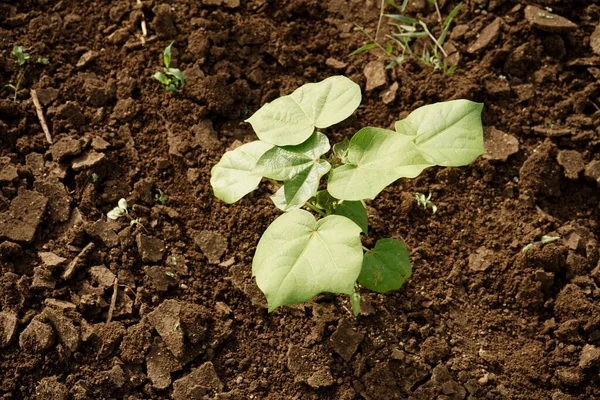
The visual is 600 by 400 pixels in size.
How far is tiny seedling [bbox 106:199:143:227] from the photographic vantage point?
7.83ft

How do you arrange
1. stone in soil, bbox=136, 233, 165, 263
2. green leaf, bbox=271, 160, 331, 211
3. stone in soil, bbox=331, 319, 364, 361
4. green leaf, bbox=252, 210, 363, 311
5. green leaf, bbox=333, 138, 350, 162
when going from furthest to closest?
stone in soil, bbox=136, 233, 165, 263, stone in soil, bbox=331, 319, 364, 361, green leaf, bbox=333, 138, 350, 162, green leaf, bbox=271, 160, 331, 211, green leaf, bbox=252, 210, 363, 311

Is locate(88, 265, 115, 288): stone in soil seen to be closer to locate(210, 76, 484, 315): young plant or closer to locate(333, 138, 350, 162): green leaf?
locate(210, 76, 484, 315): young plant

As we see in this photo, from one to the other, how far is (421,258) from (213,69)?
4.12 feet

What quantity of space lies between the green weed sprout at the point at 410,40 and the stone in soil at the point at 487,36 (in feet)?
0.45

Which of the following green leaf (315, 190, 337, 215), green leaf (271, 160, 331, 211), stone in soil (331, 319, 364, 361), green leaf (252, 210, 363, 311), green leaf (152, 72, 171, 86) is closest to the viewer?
green leaf (252, 210, 363, 311)

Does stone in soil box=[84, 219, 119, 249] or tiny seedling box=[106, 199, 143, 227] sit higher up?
tiny seedling box=[106, 199, 143, 227]

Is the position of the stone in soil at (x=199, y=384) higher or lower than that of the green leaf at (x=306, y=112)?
lower

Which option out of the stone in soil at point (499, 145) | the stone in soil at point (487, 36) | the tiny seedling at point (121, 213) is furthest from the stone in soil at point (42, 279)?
the stone in soil at point (487, 36)

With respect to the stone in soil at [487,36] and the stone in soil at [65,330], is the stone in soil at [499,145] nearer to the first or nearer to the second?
the stone in soil at [487,36]

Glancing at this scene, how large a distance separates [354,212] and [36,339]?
121 cm

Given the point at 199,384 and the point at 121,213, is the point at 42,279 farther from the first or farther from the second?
the point at 199,384

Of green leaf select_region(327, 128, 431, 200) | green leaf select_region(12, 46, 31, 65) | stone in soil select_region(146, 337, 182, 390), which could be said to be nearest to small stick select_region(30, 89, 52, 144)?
green leaf select_region(12, 46, 31, 65)

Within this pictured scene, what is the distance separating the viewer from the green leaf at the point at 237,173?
2066mm

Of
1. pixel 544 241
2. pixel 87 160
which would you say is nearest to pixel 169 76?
pixel 87 160
